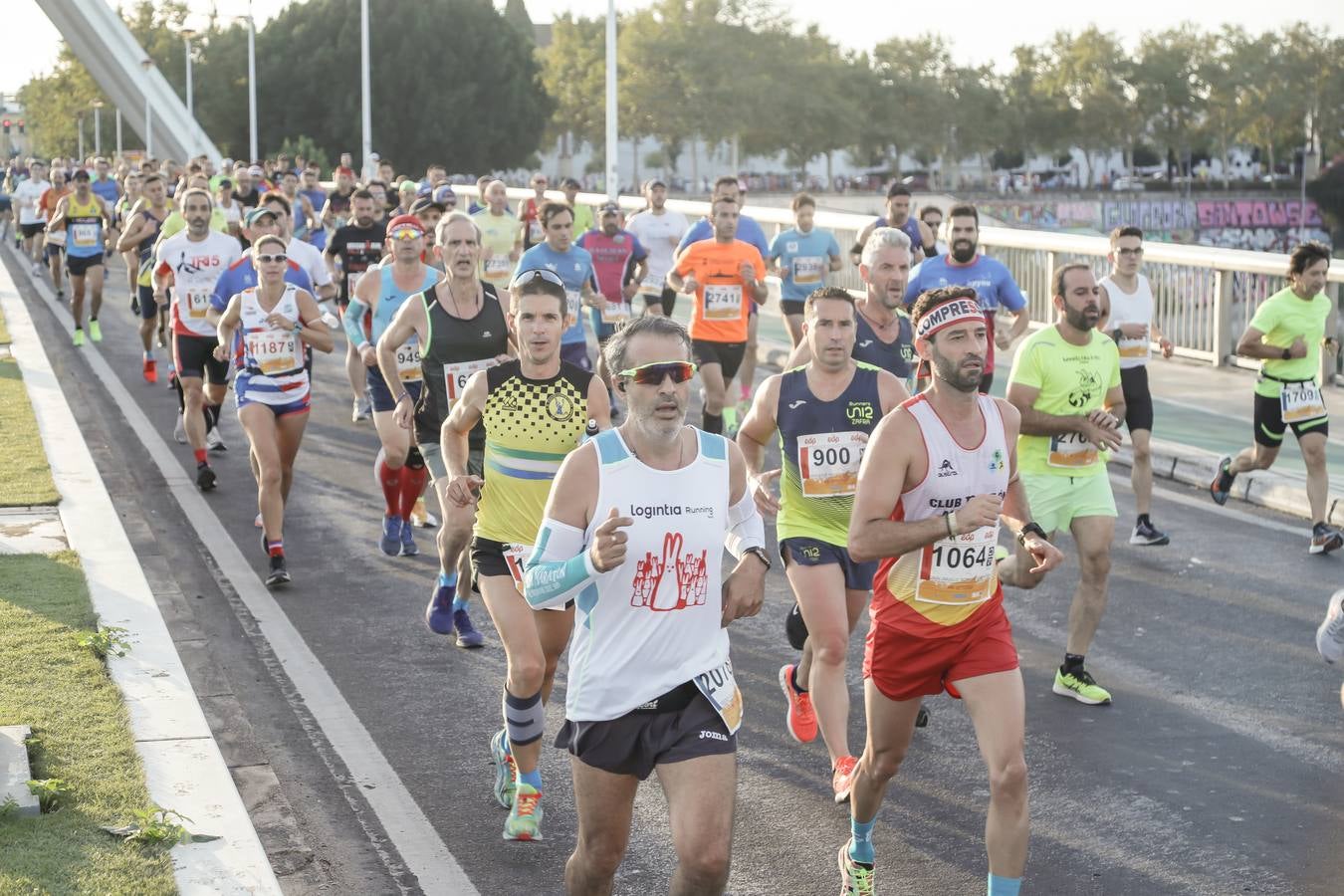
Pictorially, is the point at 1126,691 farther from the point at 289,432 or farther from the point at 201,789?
the point at 289,432

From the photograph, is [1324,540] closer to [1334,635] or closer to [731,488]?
[1334,635]

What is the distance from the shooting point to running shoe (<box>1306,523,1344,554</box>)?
444 inches

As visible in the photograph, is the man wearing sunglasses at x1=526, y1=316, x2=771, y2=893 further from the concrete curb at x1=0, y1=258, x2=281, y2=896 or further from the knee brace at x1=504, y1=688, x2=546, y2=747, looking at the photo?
the knee brace at x1=504, y1=688, x2=546, y2=747

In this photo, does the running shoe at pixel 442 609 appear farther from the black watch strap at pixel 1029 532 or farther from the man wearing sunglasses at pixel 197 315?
the man wearing sunglasses at pixel 197 315

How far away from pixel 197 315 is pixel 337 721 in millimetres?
6764

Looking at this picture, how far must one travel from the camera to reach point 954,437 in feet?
18.7

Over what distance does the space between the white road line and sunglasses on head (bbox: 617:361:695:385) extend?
197cm

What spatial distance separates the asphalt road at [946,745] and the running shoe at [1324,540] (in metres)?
0.12

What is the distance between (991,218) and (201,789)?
87490 millimetres

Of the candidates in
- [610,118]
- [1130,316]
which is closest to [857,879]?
[1130,316]

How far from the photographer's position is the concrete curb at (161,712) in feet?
19.2

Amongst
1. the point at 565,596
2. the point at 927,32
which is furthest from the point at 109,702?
the point at 927,32

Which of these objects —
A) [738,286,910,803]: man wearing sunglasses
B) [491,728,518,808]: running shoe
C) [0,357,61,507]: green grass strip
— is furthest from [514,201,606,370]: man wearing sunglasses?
[491,728,518,808]: running shoe

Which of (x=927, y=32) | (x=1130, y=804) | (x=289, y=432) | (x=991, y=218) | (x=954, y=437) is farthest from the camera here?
(x=927, y=32)
